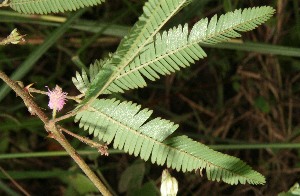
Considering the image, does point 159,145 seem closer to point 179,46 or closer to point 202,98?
point 179,46

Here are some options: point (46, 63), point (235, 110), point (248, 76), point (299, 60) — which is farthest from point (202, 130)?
point (46, 63)

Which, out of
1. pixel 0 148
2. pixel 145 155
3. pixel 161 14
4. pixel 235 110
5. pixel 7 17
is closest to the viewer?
pixel 161 14

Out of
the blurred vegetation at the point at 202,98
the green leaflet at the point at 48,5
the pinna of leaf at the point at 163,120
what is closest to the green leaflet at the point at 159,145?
the pinna of leaf at the point at 163,120

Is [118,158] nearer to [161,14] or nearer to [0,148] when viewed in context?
[0,148]

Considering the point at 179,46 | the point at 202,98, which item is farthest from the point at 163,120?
the point at 202,98

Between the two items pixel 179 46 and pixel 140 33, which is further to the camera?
pixel 179 46

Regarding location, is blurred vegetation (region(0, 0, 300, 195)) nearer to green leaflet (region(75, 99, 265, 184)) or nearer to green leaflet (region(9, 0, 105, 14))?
green leaflet (region(9, 0, 105, 14))

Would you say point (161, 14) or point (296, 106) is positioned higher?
point (161, 14)
